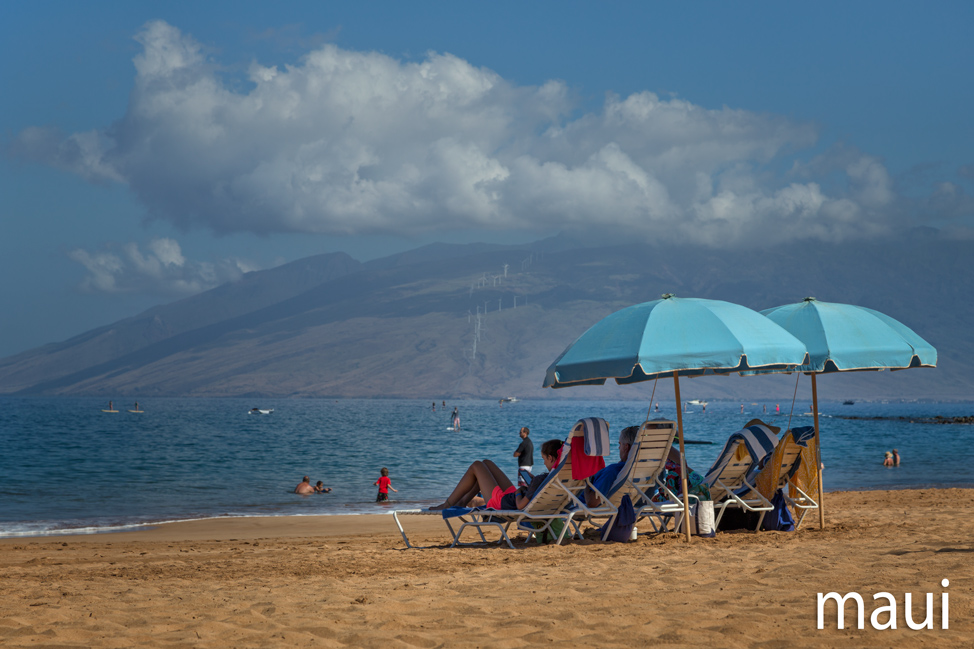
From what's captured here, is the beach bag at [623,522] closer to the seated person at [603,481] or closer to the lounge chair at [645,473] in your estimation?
the lounge chair at [645,473]

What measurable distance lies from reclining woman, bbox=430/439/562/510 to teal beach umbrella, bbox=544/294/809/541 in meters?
1.02

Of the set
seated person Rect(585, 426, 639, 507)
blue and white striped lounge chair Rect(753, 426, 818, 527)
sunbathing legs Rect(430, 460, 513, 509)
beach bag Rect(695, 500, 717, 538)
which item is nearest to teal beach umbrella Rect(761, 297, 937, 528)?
blue and white striped lounge chair Rect(753, 426, 818, 527)

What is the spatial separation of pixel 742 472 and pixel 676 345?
2.44m

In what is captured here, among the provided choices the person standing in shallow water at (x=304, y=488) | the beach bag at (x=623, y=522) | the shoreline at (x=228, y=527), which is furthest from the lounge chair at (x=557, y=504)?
the person standing in shallow water at (x=304, y=488)

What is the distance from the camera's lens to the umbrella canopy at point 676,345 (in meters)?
7.23

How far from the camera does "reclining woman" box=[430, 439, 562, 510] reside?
8.39m

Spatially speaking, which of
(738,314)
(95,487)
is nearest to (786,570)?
(738,314)

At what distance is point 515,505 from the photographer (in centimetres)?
839

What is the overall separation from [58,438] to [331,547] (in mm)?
42896

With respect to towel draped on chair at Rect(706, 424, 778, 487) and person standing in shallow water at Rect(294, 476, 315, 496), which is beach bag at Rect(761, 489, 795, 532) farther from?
person standing in shallow water at Rect(294, 476, 315, 496)

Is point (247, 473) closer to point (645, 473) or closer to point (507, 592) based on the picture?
point (645, 473)

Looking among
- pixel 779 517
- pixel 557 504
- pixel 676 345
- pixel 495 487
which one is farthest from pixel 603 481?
pixel 779 517

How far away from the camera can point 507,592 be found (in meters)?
5.92

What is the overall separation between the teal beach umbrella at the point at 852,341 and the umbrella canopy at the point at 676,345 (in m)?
0.81
